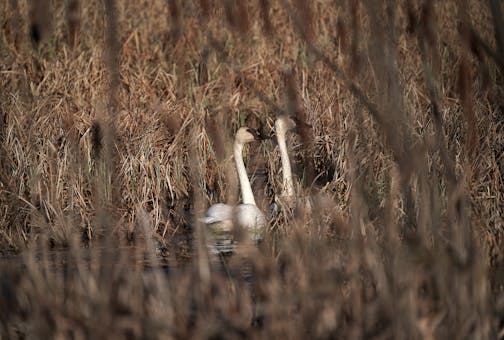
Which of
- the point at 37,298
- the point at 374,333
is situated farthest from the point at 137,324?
the point at 374,333

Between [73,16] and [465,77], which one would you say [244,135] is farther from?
[465,77]

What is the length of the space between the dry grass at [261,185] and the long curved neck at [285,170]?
164 mm

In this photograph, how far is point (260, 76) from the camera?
9.54 m

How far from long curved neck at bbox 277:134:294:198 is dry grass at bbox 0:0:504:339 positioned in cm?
16

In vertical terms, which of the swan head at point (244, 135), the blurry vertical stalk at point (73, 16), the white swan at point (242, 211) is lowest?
the white swan at point (242, 211)

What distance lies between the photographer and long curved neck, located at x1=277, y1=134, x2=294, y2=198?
263 inches

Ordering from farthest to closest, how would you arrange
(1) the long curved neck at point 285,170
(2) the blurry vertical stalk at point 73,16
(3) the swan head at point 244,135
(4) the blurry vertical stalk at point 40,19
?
(3) the swan head at point 244,135 → (1) the long curved neck at point 285,170 → (2) the blurry vertical stalk at point 73,16 → (4) the blurry vertical stalk at point 40,19

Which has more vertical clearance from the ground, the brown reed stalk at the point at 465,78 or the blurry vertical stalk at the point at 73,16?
the blurry vertical stalk at the point at 73,16

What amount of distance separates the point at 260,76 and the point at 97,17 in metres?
1.88

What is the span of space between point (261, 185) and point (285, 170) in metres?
1.22

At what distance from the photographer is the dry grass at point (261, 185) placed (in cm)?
287

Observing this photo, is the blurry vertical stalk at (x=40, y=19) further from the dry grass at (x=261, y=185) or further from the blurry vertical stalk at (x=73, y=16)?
the blurry vertical stalk at (x=73, y=16)

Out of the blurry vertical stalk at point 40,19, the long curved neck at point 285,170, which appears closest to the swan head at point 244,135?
the long curved neck at point 285,170

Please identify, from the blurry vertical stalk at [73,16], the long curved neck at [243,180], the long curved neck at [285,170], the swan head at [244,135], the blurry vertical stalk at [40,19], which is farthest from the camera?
the swan head at [244,135]
